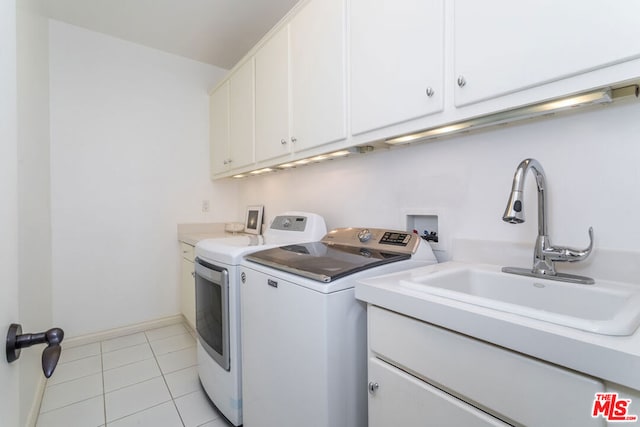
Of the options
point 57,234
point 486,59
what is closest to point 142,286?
point 57,234

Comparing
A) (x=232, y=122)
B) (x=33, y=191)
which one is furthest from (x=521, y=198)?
(x=33, y=191)

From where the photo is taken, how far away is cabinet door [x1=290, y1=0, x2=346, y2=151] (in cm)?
142

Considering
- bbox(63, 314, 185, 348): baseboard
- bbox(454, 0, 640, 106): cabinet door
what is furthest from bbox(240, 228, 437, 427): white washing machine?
bbox(63, 314, 185, 348): baseboard

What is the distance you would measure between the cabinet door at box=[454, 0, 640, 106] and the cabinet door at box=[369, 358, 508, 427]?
88 cm

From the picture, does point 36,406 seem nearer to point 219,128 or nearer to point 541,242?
point 219,128

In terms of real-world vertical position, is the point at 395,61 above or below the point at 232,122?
below

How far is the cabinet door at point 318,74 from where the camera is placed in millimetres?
1415

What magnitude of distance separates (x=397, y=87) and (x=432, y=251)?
0.74 m

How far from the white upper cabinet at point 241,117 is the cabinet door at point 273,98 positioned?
0.12m

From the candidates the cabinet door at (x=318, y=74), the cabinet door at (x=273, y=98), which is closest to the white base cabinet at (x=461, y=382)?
the cabinet door at (x=318, y=74)

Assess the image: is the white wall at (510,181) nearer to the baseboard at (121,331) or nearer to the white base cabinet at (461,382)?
the white base cabinet at (461,382)

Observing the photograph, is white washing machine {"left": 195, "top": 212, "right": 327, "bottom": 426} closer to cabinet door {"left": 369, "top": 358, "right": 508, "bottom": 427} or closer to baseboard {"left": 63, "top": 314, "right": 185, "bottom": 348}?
cabinet door {"left": 369, "top": 358, "right": 508, "bottom": 427}

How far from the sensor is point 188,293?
255 centimetres

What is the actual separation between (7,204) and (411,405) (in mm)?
1014
